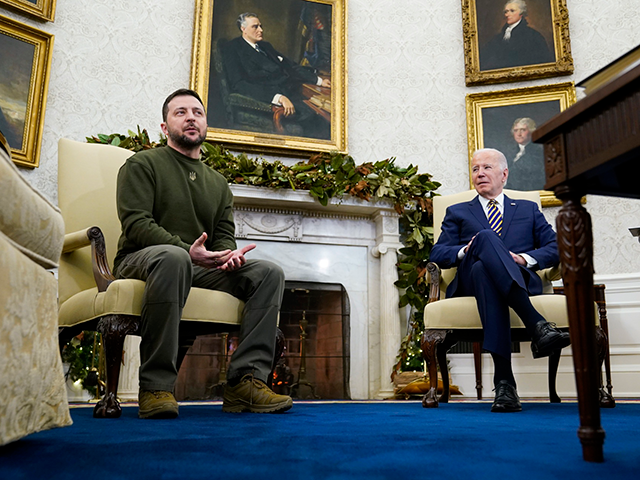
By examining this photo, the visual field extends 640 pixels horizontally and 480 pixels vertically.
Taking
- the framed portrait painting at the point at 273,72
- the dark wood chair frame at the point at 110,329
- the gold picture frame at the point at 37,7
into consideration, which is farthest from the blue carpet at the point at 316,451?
the gold picture frame at the point at 37,7

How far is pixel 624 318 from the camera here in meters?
4.04

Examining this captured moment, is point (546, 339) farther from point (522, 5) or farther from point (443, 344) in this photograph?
point (522, 5)

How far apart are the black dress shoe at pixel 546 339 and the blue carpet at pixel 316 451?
1.62ft

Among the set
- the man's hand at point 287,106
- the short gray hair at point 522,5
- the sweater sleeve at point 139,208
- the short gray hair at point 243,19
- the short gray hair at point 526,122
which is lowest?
the sweater sleeve at point 139,208

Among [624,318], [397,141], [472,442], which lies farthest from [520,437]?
[397,141]

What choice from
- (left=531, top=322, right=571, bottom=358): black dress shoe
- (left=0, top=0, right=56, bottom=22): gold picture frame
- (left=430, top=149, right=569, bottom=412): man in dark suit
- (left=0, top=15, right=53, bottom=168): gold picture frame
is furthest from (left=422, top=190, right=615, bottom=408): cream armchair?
(left=0, top=0, right=56, bottom=22): gold picture frame

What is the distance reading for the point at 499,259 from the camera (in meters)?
2.53

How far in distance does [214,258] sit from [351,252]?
2.55 m

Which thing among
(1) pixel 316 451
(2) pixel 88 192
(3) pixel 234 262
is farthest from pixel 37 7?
(1) pixel 316 451

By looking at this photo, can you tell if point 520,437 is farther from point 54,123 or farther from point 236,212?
point 54,123

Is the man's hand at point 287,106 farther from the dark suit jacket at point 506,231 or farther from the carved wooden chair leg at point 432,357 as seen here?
the carved wooden chair leg at point 432,357

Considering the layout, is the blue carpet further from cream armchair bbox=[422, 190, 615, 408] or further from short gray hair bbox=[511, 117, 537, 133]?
short gray hair bbox=[511, 117, 537, 133]

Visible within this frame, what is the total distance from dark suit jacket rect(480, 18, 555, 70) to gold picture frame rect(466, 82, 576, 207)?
10.7 inches

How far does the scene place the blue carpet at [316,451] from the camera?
0.94 meters
